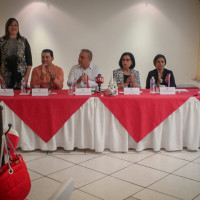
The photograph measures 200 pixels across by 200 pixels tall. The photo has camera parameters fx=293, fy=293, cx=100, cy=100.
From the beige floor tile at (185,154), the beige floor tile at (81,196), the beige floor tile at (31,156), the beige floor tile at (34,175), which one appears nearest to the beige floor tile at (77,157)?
the beige floor tile at (31,156)

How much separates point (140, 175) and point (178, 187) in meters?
0.36

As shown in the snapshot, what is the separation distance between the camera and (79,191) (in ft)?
7.63

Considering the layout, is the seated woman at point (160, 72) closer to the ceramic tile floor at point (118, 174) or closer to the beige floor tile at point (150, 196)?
the ceramic tile floor at point (118, 174)

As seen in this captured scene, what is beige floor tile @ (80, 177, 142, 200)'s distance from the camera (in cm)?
226

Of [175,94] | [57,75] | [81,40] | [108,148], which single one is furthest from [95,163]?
[81,40]

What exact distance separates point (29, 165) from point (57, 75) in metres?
1.37

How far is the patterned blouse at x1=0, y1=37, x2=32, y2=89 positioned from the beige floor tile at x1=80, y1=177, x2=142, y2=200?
6.23 feet

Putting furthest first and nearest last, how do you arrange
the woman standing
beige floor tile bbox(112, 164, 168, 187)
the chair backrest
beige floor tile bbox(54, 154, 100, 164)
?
the woman standing < beige floor tile bbox(54, 154, 100, 164) < beige floor tile bbox(112, 164, 168, 187) < the chair backrest

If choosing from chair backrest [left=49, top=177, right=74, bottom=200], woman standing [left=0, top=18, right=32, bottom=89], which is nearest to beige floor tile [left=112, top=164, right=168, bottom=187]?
chair backrest [left=49, top=177, right=74, bottom=200]

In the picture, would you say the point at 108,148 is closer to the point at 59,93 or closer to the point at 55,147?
the point at 55,147

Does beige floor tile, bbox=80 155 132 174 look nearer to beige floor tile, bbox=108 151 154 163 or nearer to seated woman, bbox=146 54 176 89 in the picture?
beige floor tile, bbox=108 151 154 163

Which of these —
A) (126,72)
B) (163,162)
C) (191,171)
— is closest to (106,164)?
(163,162)
